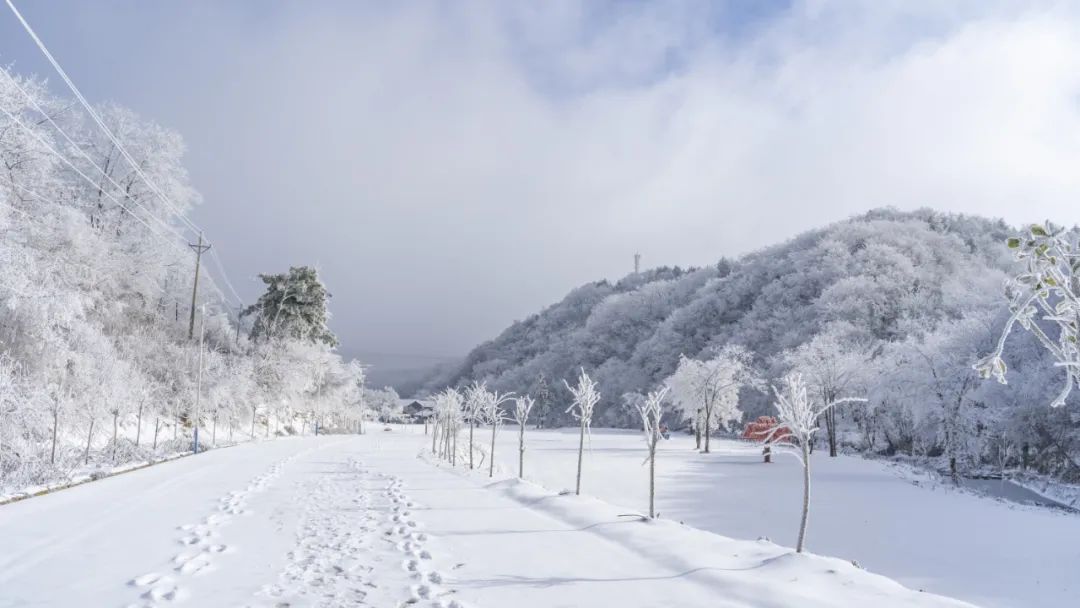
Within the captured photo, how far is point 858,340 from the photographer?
54500 mm

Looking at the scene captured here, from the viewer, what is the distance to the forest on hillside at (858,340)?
98.8ft

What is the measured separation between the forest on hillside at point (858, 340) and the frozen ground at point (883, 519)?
14.5 feet

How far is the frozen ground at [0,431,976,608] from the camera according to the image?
6.19 m

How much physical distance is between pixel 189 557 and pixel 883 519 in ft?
57.9

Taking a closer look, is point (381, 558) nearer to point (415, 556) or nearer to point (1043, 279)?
point (415, 556)

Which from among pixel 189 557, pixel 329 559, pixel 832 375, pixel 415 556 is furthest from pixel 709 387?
pixel 189 557

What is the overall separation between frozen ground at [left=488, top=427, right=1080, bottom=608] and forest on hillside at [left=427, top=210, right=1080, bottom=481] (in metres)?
4.41

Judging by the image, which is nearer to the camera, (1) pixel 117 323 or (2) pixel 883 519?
(2) pixel 883 519

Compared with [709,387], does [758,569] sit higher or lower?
lower

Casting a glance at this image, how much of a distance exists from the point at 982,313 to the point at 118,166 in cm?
4646

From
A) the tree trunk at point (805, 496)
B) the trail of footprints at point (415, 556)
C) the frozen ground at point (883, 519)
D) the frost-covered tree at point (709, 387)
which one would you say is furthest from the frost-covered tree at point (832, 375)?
the trail of footprints at point (415, 556)

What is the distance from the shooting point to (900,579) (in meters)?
11.6

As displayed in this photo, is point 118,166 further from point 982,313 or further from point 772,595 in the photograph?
point 982,313

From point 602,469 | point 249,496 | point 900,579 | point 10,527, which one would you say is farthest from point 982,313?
point 10,527
